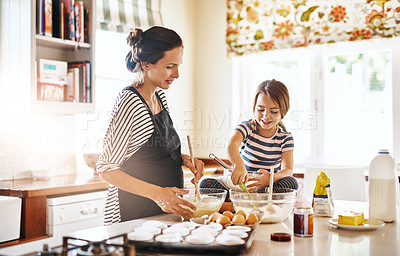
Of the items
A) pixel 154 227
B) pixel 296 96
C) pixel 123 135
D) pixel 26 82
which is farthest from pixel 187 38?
pixel 154 227

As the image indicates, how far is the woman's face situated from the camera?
1913mm

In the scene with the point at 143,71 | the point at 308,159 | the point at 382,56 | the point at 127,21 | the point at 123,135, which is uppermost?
the point at 127,21

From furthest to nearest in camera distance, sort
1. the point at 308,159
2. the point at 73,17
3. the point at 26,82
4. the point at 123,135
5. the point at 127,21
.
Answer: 1. the point at 308,159
2. the point at 127,21
3. the point at 73,17
4. the point at 26,82
5. the point at 123,135

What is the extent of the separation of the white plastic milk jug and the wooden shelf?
7.06ft

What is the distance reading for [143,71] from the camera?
76.7 inches

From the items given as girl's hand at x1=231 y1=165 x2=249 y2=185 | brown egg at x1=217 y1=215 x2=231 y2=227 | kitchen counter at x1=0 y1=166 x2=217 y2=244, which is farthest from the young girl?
kitchen counter at x1=0 y1=166 x2=217 y2=244

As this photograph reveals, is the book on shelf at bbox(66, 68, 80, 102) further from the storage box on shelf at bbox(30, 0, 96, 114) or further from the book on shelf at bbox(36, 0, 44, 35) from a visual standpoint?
the book on shelf at bbox(36, 0, 44, 35)

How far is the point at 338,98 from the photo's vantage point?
13.6ft

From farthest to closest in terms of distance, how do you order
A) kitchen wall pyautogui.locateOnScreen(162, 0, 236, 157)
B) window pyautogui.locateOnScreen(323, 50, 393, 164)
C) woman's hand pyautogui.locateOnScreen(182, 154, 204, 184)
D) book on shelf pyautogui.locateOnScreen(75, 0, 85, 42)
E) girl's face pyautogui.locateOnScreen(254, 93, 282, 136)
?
kitchen wall pyautogui.locateOnScreen(162, 0, 236, 157) → window pyautogui.locateOnScreen(323, 50, 393, 164) → book on shelf pyautogui.locateOnScreen(75, 0, 85, 42) → girl's face pyautogui.locateOnScreen(254, 93, 282, 136) → woman's hand pyautogui.locateOnScreen(182, 154, 204, 184)

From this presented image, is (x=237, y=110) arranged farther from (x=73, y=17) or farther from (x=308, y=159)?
(x=73, y=17)

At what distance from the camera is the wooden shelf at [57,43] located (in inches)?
114

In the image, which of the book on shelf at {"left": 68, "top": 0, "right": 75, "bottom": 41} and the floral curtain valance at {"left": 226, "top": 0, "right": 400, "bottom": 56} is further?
the floral curtain valance at {"left": 226, "top": 0, "right": 400, "bottom": 56}

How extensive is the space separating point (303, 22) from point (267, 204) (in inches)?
113

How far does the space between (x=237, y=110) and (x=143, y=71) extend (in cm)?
270
